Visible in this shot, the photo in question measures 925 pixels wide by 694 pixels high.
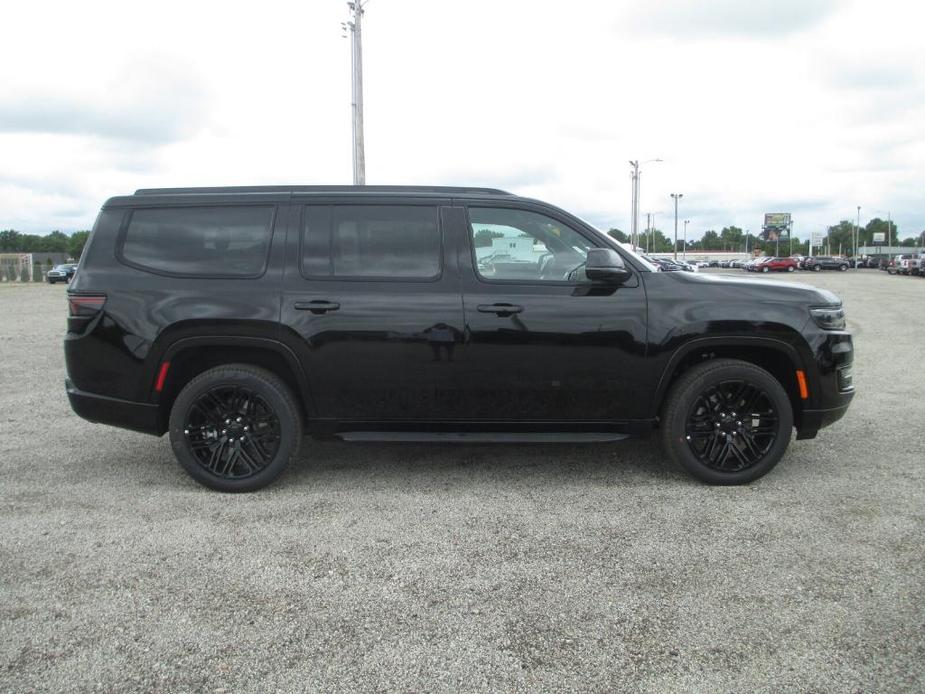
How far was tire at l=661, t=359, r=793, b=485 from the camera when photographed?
4.47m

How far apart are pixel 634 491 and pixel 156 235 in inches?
132

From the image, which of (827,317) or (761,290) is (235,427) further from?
(827,317)

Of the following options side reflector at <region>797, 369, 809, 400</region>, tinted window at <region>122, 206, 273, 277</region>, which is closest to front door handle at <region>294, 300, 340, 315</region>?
tinted window at <region>122, 206, 273, 277</region>

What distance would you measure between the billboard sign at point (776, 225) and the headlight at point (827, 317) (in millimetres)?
131084

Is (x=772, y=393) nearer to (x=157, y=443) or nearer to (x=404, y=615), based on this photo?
(x=404, y=615)

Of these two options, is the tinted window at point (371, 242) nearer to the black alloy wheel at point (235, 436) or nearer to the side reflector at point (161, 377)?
the black alloy wheel at point (235, 436)

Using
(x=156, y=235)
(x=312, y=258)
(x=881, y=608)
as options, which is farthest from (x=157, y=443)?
(x=881, y=608)

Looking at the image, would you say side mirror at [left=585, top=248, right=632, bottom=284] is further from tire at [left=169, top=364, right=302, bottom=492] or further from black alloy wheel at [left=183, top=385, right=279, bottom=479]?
black alloy wheel at [left=183, top=385, right=279, bottom=479]

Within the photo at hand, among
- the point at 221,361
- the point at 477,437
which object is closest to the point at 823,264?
the point at 477,437

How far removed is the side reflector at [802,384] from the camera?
4.54 metres

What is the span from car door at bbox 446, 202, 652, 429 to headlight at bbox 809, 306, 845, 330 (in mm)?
1102

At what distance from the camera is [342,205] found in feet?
14.9

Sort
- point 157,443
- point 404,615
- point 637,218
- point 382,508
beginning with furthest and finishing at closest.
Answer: point 637,218
point 157,443
point 382,508
point 404,615

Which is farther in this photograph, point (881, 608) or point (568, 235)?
point (568, 235)
